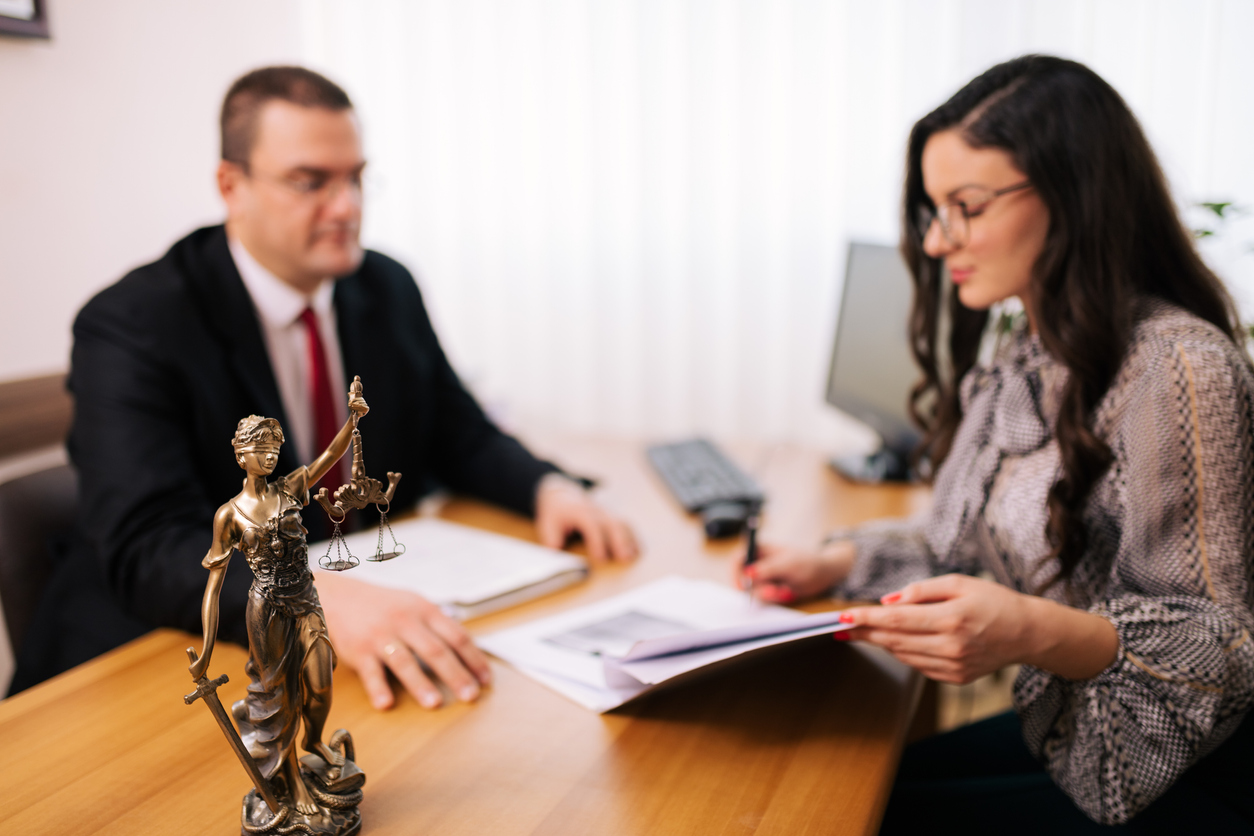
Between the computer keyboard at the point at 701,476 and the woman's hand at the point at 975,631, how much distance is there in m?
0.64

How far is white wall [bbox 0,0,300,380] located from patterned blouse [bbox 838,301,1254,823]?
1.94 meters

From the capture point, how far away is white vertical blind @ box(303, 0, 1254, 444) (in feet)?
6.77

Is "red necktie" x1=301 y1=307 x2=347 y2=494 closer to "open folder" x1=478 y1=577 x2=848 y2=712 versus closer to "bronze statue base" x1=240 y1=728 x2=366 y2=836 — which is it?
"open folder" x1=478 y1=577 x2=848 y2=712

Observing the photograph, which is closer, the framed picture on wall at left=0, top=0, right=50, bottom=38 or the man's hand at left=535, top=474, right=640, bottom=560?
the man's hand at left=535, top=474, right=640, bottom=560

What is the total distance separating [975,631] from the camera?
2.82 ft

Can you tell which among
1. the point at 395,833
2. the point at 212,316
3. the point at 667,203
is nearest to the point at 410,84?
the point at 667,203

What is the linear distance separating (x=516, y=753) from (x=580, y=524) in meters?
0.57

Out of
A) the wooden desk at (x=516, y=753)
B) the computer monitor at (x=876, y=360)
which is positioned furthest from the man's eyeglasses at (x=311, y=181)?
the computer monitor at (x=876, y=360)

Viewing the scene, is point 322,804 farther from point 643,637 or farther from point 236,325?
point 236,325

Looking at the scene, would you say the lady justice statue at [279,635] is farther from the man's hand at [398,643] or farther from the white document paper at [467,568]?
the white document paper at [467,568]

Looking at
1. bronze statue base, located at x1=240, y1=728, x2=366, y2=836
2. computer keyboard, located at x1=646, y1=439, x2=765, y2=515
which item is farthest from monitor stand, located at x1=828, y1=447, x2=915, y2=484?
bronze statue base, located at x1=240, y1=728, x2=366, y2=836

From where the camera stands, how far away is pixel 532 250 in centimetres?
273

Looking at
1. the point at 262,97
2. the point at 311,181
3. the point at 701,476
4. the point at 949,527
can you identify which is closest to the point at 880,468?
the point at 701,476

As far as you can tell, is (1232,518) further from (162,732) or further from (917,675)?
(162,732)
